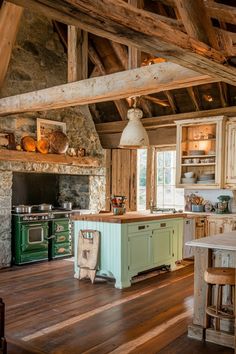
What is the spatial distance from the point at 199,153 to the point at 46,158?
3.05 metres

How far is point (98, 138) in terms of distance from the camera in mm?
8719

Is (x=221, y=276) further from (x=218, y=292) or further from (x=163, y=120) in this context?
(x=163, y=120)

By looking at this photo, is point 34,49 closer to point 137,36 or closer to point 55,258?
point 55,258

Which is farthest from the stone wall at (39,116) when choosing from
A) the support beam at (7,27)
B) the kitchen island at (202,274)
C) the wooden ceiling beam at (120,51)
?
the kitchen island at (202,274)

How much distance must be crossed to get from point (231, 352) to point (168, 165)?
18.3 feet

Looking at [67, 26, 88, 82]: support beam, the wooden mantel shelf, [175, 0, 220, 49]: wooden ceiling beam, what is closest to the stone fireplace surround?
the wooden mantel shelf

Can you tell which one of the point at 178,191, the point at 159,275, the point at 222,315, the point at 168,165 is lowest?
the point at 159,275

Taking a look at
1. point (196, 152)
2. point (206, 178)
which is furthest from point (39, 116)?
point (206, 178)

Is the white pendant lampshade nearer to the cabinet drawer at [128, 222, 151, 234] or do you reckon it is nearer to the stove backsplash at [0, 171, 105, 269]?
the cabinet drawer at [128, 222, 151, 234]

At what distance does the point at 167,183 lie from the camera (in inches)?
340

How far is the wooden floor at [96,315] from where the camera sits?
3.46 m

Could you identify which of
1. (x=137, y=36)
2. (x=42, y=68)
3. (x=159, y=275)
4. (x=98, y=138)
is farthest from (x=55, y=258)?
(x=137, y=36)

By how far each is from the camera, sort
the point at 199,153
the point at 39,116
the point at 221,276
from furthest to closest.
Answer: the point at 199,153, the point at 39,116, the point at 221,276

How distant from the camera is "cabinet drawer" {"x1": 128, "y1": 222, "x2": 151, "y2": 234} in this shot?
5546 mm
